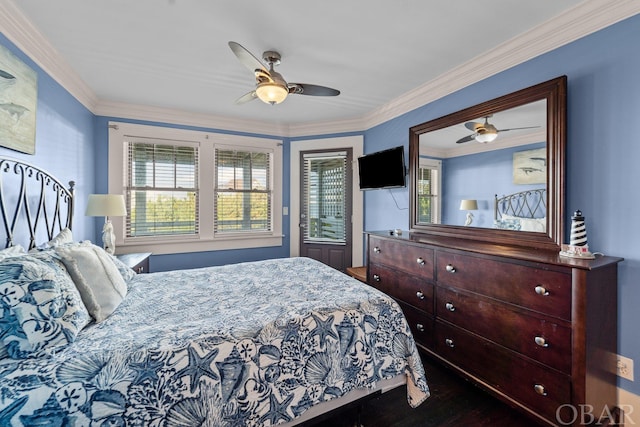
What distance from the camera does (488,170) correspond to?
7.97ft

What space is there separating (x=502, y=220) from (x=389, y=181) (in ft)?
4.70

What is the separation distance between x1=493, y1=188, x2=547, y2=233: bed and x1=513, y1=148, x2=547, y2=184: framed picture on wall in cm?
9

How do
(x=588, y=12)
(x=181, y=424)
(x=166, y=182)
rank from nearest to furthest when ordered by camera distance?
(x=181, y=424) < (x=588, y=12) < (x=166, y=182)

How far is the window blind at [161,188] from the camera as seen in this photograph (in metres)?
3.66

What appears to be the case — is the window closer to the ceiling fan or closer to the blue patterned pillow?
the ceiling fan

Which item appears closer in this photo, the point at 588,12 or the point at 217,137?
the point at 588,12

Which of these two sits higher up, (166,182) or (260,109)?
(260,109)

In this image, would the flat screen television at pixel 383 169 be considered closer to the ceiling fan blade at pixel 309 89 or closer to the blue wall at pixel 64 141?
the ceiling fan blade at pixel 309 89

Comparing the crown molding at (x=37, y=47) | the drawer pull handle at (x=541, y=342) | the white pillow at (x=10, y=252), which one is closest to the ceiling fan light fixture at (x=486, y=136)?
the drawer pull handle at (x=541, y=342)

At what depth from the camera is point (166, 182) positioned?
3.79 metres

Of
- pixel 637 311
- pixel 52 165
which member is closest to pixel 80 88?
pixel 52 165

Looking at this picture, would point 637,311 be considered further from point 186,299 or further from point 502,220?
point 186,299

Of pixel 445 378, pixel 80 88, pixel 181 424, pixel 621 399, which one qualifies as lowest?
pixel 445 378

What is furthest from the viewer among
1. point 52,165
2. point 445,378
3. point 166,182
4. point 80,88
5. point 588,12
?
point 166,182
